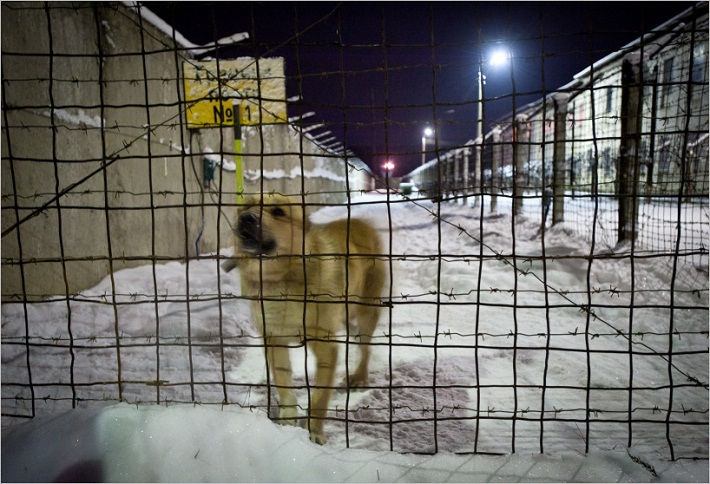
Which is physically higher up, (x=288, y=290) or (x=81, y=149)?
(x=81, y=149)

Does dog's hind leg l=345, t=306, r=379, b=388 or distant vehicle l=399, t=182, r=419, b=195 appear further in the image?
dog's hind leg l=345, t=306, r=379, b=388

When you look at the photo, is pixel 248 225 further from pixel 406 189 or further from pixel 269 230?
pixel 406 189

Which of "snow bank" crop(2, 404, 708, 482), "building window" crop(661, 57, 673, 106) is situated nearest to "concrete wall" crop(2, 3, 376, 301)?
"snow bank" crop(2, 404, 708, 482)

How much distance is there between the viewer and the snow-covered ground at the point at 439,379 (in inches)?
74.4

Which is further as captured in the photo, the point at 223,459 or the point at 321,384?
the point at 321,384

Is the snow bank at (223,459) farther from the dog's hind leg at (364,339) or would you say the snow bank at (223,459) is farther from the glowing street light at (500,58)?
the glowing street light at (500,58)

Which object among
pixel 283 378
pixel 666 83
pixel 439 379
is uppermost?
pixel 666 83

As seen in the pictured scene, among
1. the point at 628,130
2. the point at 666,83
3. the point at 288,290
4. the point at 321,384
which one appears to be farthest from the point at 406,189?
the point at 628,130

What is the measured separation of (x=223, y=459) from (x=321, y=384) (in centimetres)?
75

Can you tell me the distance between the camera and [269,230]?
2.60 metres

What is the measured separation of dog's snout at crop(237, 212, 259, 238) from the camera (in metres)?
2.56

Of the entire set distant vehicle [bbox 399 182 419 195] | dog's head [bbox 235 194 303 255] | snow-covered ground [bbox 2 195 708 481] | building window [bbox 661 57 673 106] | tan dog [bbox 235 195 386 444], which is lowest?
snow-covered ground [bbox 2 195 708 481]

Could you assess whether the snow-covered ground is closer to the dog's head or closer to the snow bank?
the snow bank

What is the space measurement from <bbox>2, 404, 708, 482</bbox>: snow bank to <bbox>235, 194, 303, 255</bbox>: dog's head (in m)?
1.04
